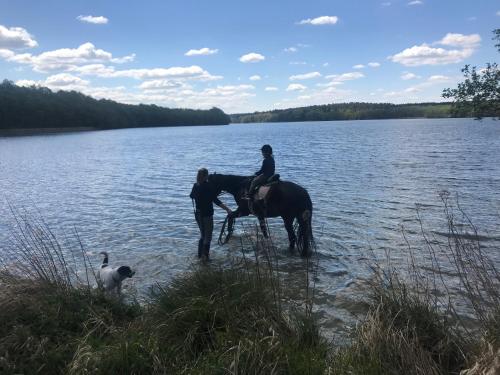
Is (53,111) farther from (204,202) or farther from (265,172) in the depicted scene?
(204,202)

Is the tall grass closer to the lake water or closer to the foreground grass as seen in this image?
the foreground grass

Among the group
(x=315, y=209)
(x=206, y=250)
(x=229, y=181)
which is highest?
(x=229, y=181)

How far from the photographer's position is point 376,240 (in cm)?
1230

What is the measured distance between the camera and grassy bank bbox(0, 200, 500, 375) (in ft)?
14.2

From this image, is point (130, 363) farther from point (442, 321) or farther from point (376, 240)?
point (376, 240)

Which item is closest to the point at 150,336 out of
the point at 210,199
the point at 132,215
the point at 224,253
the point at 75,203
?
the point at 210,199

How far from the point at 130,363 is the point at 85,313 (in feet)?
5.42

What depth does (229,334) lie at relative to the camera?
15.9ft

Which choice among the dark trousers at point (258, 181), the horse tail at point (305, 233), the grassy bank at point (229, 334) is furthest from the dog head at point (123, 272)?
the dark trousers at point (258, 181)

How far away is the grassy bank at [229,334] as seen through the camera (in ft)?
14.2

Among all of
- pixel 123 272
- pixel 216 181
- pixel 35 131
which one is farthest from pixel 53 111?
pixel 123 272

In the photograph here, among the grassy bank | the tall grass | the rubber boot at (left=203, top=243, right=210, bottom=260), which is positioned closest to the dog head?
the tall grass

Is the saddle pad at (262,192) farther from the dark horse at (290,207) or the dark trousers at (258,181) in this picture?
the dark trousers at (258,181)

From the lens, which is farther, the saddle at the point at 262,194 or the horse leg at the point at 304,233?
the saddle at the point at 262,194
